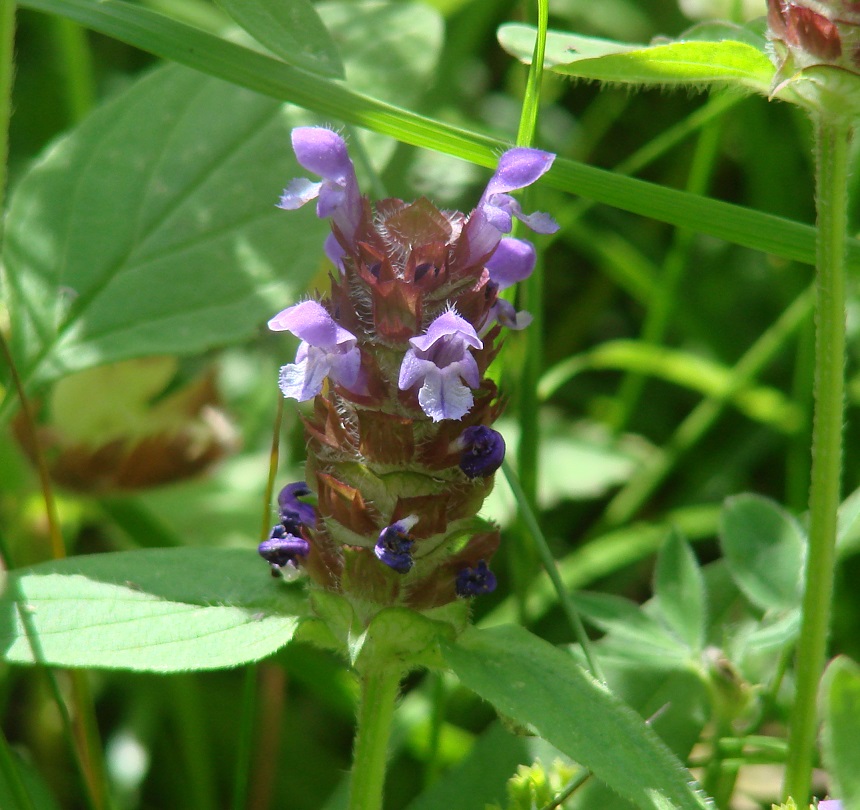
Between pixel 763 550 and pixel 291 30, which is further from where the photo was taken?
pixel 763 550

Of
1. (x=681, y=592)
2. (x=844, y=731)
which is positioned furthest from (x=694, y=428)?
(x=844, y=731)

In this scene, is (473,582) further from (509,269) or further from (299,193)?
(299,193)

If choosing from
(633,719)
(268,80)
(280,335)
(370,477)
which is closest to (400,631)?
(370,477)

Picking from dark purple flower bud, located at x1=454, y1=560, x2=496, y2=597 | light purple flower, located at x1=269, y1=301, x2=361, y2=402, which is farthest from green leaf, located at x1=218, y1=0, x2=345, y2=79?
dark purple flower bud, located at x1=454, y1=560, x2=496, y2=597

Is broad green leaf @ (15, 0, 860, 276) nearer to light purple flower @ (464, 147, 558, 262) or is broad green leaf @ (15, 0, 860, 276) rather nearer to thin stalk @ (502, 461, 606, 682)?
light purple flower @ (464, 147, 558, 262)

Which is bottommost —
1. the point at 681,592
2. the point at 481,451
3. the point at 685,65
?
the point at 681,592

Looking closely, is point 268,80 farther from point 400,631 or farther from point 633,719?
point 633,719

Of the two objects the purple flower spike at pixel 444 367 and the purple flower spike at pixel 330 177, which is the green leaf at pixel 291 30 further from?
the purple flower spike at pixel 444 367
